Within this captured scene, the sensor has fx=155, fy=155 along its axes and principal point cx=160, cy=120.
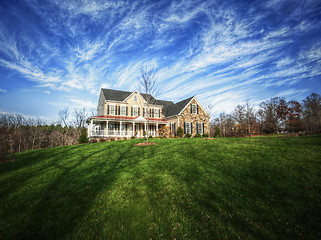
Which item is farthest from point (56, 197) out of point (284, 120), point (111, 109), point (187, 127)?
point (284, 120)

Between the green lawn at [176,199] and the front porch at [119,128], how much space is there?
1322 centimetres

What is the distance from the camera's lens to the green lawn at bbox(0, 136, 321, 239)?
3.75 metres

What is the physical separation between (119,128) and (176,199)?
19.7 m

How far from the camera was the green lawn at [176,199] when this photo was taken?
375cm

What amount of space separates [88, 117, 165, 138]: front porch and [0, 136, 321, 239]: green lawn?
43.4 feet

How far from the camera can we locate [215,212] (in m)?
4.21

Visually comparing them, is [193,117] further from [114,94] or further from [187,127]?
[114,94]

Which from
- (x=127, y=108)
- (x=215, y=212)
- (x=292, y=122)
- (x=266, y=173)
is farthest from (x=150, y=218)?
(x=292, y=122)

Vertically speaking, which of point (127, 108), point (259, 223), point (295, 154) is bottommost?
point (259, 223)

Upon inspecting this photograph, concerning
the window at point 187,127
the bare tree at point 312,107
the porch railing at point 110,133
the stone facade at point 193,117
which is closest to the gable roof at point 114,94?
the porch railing at point 110,133

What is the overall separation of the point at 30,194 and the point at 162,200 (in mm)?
4966

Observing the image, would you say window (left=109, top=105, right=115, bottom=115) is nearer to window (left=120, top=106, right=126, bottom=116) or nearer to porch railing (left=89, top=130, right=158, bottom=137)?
window (left=120, top=106, right=126, bottom=116)

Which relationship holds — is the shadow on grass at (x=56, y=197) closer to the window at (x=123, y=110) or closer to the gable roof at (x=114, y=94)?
the window at (x=123, y=110)

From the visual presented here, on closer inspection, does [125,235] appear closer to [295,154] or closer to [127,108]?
[295,154]
